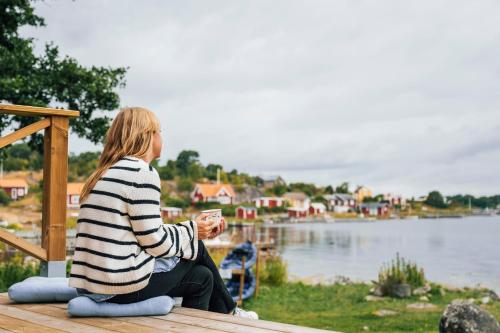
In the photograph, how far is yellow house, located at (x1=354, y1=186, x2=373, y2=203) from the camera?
110000 mm

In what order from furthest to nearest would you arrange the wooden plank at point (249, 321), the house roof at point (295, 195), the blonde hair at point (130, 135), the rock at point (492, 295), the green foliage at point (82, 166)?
the house roof at point (295, 195) < the green foliage at point (82, 166) < the rock at point (492, 295) < the blonde hair at point (130, 135) < the wooden plank at point (249, 321)

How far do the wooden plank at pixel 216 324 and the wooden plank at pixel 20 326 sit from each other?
46 cm

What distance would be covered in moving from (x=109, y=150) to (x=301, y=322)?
6003 mm

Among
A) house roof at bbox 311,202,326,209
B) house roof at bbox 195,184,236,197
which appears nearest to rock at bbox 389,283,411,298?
house roof at bbox 195,184,236,197

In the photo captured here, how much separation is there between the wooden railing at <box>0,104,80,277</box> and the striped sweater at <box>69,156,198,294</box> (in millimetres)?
1179

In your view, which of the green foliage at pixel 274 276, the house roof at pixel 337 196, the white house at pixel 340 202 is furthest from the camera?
the house roof at pixel 337 196

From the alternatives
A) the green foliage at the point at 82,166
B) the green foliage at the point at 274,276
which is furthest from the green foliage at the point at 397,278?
the green foliage at the point at 82,166

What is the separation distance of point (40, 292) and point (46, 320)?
0.45 metres

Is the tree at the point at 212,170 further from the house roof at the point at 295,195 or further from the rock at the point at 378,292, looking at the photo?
the rock at the point at 378,292

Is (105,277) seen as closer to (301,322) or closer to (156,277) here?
(156,277)

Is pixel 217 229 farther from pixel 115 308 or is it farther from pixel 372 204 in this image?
pixel 372 204

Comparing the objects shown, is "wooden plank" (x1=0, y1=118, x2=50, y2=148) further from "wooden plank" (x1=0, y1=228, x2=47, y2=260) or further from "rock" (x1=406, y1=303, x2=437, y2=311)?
"rock" (x1=406, y1=303, x2=437, y2=311)

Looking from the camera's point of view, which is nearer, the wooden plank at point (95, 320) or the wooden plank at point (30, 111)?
the wooden plank at point (95, 320)

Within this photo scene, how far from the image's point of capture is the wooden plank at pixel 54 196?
11.9 feet
